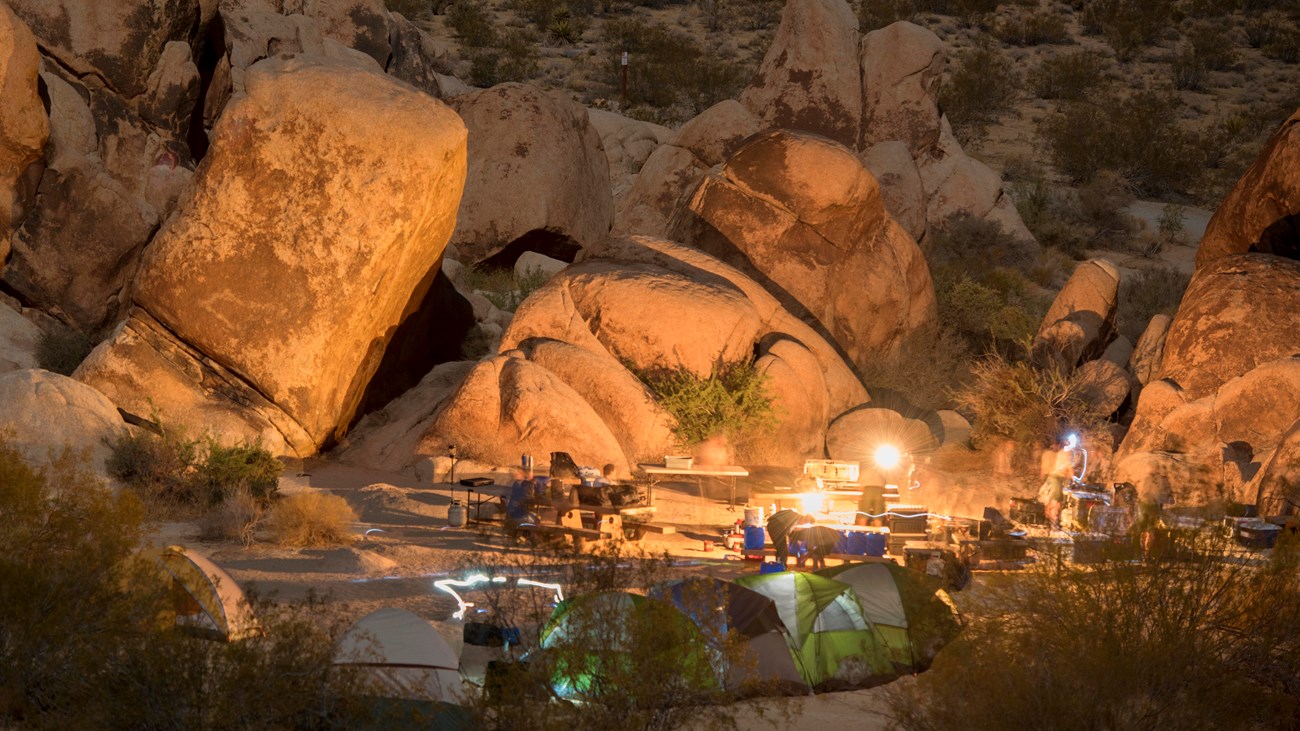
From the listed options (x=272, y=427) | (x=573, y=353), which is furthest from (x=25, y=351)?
(x=573, y=353)

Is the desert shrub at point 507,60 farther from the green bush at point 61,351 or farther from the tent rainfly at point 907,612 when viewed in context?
the tent rainfly at point 907,612

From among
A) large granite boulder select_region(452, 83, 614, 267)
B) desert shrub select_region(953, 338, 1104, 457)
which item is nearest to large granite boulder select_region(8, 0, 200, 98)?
large granite boulder select_region(452, 83, 614, 267)

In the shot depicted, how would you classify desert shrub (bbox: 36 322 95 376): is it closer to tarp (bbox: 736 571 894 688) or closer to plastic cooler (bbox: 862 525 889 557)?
plastic cooler (bbox: 862 525 889 557)

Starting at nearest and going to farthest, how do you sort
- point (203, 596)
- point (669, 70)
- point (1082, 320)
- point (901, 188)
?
point (203, 596)
point (1082, 320)
point (901, 188)
point (669, 70)

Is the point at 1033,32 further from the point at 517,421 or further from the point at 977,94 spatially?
the point at 517,421

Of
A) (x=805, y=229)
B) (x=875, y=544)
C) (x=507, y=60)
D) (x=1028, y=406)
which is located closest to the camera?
(x=875, y=544)

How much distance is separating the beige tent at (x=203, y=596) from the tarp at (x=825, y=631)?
3.60m

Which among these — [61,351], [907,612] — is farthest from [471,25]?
[907,612]

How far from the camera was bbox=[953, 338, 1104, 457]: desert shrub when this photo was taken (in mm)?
18438

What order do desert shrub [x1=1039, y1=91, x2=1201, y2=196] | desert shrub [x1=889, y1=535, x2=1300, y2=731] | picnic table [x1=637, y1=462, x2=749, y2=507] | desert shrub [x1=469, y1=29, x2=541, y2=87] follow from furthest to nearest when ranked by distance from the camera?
desert shrub [x1=469, y1=29, x2=541, y2=87]
desert shrub [x1=1039, y1=91, x2=1201, y2=196]
picnic table [x1=637, y1=462, x2=749, y2=507]
desert shrub [x1=889, y1=535, x2=1300, y2=731]

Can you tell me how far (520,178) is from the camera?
2636 centimetres

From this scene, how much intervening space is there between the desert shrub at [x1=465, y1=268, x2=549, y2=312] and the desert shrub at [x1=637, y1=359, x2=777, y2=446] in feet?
21.0

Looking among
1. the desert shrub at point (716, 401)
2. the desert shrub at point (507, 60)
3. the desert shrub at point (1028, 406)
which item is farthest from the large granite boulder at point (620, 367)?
the desert shrub at point (507, 60)

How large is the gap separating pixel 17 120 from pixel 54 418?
595 cm
